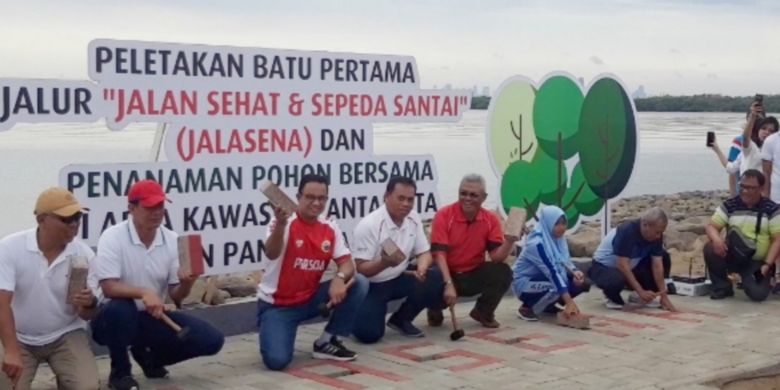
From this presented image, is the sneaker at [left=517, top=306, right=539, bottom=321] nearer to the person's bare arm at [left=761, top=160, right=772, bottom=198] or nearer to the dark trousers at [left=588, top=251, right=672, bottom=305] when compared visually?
the dark trousers at [left=588, top=251, right=672, bottom=305]

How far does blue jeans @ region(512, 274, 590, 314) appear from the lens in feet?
28.6

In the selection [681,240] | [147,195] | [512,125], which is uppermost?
[512,125]

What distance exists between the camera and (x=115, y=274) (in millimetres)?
6336

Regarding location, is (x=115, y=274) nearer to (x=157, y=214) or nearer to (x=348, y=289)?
(x=157, y=214)

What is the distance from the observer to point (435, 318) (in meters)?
8.45

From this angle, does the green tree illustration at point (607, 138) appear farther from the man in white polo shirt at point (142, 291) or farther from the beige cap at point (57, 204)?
the beige cap at point (57, 204)

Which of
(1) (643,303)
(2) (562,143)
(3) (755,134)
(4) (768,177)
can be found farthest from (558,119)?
(3) (755,134)

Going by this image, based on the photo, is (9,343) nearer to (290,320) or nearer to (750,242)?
(290,320)

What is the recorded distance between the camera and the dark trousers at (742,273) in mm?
9836

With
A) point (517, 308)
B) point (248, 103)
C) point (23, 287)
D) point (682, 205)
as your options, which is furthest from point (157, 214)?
point (682, 205)

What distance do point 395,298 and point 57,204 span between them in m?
2.89

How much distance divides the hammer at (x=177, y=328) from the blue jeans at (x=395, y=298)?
5.04ft

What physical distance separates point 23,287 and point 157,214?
0.82m

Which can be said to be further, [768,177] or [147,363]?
[768,177]
